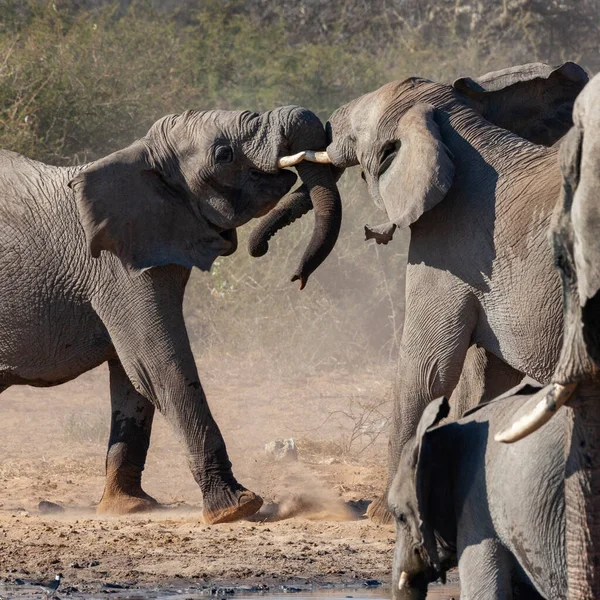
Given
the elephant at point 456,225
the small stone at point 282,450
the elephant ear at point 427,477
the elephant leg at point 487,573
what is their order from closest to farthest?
the elephant leg at point 487,573 → the elephant ear at point 427,477 → the elephant at point 456,225 → the small stone at point 282,450

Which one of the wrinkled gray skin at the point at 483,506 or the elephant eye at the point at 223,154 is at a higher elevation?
the elephant eye at the point at 223,154

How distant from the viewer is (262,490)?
7301mm

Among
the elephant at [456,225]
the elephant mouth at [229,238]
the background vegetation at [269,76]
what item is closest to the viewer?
the elephant at [456,225]

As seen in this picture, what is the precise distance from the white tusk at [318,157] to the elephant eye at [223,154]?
0.34 meters

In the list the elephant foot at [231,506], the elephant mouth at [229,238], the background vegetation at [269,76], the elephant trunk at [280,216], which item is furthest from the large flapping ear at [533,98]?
the background vegetation at [269,76]

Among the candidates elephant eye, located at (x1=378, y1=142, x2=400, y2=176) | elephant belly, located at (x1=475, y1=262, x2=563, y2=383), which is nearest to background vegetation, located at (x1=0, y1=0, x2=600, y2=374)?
elephant eye, located at (x1=378, y1=142, x2=400, y2=176)

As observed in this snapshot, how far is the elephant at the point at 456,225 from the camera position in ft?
17.4

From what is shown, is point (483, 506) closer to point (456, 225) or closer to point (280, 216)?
point (456, 225)

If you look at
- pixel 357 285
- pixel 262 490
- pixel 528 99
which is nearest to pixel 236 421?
pixel 262 490

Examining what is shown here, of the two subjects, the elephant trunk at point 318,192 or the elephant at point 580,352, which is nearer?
the elephant at point 580,352

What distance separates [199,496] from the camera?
737cm

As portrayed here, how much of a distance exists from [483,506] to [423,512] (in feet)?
0.56

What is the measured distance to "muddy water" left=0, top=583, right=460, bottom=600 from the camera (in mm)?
5168

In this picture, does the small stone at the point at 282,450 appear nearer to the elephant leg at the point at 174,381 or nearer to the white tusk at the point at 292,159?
the elephant leg at the point at 174,381
